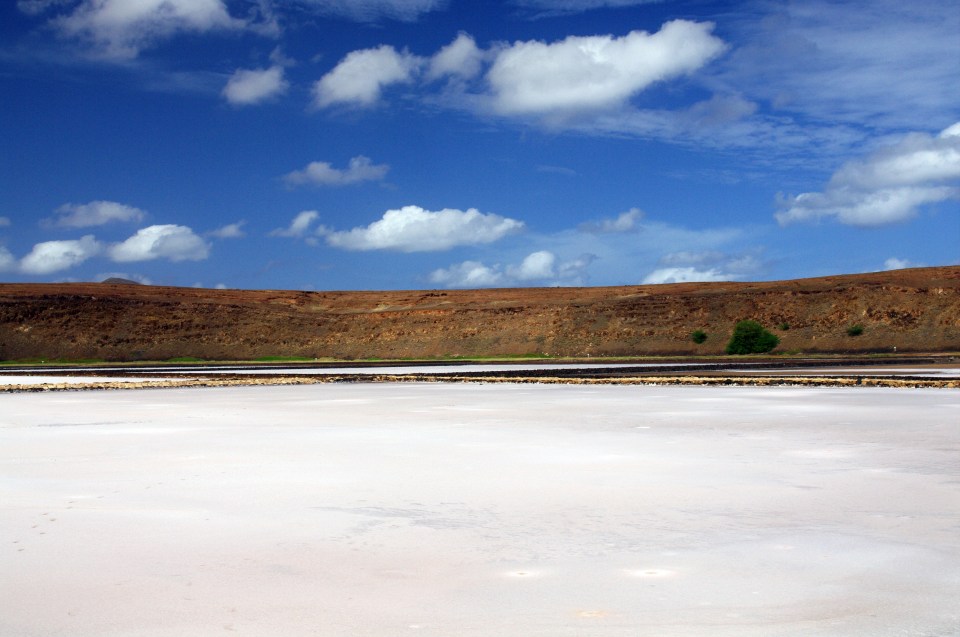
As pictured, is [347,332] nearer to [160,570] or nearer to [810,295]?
[810,295]

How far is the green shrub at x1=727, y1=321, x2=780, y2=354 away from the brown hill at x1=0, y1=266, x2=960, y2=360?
1005cm

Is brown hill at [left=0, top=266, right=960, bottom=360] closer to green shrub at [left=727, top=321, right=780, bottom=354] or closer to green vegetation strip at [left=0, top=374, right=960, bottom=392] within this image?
green shrub at [left=727, top=321, right=780, bottom=354]

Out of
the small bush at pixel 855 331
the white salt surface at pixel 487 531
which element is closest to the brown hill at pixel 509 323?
the small bush at pixel 855 331

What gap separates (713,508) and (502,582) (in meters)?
3.72

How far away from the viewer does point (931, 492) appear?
11.5 m

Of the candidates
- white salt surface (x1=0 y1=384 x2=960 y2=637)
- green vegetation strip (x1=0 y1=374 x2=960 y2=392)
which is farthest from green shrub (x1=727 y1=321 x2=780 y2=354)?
white salt surface (x1=0 y1=384 x2=960 y2=637)

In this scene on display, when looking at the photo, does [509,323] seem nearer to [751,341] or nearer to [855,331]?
[751,341]

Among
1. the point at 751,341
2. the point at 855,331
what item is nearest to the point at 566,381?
the point at 751,341

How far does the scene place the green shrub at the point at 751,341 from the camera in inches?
2844

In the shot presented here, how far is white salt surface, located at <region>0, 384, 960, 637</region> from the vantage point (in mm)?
6918

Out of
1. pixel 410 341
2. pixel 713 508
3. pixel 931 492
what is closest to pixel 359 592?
pixel 713 508

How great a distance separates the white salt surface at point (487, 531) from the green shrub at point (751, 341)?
53361 millimetres

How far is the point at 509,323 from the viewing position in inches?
3878

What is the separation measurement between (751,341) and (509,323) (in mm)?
30762
